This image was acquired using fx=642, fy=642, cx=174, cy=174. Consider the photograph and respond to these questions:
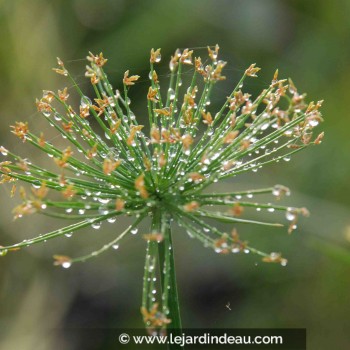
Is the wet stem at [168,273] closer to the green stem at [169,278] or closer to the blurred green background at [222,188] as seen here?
the green stem at [169,278]

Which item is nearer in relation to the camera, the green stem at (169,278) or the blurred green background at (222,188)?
the green stem at (169,278)

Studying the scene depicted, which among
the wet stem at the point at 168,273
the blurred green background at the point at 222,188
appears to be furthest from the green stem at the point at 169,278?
the blurred green background at the point at 222,188

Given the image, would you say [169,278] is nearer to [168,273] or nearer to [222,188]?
[168,273]

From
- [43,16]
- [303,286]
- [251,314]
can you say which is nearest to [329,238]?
[303,286]

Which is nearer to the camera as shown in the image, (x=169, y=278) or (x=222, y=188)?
(x=169, y=278)

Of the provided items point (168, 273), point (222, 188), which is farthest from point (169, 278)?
point (222, 188)

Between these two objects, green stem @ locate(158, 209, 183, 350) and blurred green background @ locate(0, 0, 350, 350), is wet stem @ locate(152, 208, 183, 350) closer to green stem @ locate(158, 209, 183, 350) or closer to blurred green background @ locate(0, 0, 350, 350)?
green stem @ locate(158, 209, 183, 350)

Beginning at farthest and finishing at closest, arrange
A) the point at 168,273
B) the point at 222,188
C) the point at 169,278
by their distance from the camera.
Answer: the point at 222,188 < the point at 169,278 < the point at 168,273

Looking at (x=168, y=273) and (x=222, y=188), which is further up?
(x=222, y=188)

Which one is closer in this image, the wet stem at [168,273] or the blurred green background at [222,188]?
the wet stem at [168,273]

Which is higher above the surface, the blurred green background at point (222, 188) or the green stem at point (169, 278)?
the blurred green background at point (222, 188)
